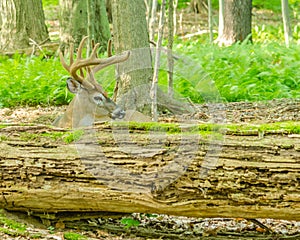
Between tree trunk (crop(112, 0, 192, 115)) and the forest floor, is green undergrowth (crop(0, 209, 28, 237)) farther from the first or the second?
tree trunk (crop(112, 0, 192, 115))

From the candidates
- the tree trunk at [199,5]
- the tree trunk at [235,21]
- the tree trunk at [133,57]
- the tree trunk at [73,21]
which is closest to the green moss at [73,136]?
the tree trunk at [133,57]

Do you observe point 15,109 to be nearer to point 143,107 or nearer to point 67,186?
point 143,107

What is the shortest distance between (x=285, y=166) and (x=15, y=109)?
645cm

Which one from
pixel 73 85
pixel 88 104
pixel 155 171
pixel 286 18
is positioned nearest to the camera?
pixel 155 171

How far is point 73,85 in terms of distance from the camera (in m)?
7.36

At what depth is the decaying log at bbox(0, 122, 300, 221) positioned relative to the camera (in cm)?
433

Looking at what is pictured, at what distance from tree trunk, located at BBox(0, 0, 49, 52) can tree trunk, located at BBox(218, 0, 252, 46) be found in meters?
4.88

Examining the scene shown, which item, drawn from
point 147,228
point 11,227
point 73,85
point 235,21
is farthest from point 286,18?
point 11,227

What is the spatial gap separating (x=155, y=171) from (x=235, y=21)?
452 inches

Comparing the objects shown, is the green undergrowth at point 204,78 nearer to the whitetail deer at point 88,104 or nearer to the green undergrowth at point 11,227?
the whitetail deer at point 88,104

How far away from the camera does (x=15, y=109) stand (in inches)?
388

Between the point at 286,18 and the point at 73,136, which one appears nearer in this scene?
the point at 73,136

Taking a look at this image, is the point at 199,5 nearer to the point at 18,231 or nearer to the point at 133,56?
A: the point at 133,56

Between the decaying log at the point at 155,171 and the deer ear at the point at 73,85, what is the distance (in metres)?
2.49
